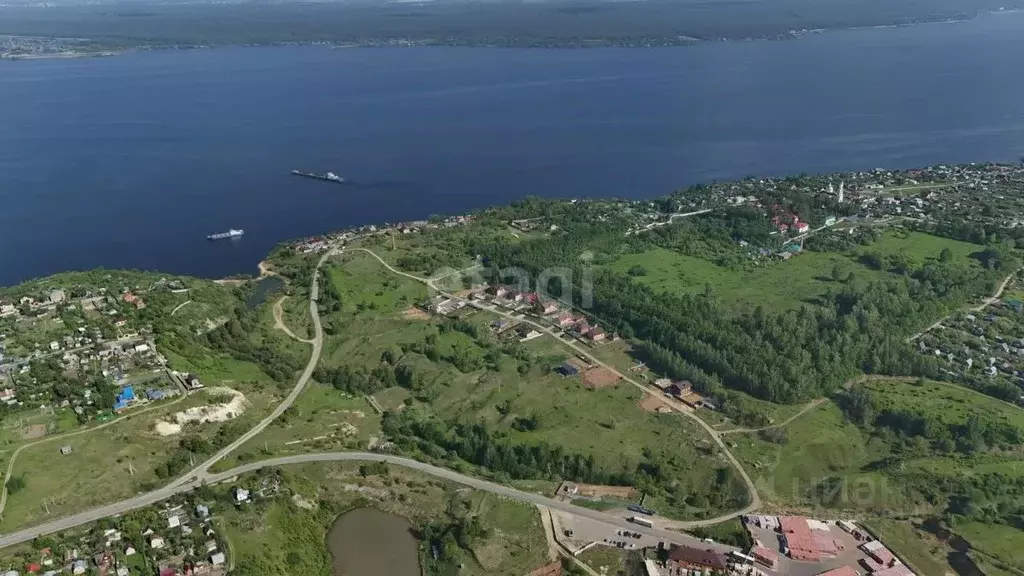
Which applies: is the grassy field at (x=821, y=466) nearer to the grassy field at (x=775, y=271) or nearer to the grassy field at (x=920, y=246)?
the grassy field at (x=775, y=271)

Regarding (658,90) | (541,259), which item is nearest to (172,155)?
(541,259)

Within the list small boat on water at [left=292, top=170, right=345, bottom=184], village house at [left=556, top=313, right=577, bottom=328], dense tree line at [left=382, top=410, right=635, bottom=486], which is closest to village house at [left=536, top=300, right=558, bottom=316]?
village house at [left=556, top=313, right=577, bottom=328]

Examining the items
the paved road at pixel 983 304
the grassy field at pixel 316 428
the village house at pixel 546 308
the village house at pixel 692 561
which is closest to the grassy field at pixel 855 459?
the village house at pixel 692 561

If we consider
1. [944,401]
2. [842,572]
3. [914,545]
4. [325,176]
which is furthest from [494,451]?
[325,176]

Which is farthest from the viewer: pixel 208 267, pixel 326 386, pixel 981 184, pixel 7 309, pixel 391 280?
pixel 981 184

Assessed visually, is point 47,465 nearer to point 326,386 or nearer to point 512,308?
point 326,386

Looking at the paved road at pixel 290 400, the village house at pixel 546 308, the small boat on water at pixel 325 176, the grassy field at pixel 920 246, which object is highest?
the small boat on water at pixel 325 176
